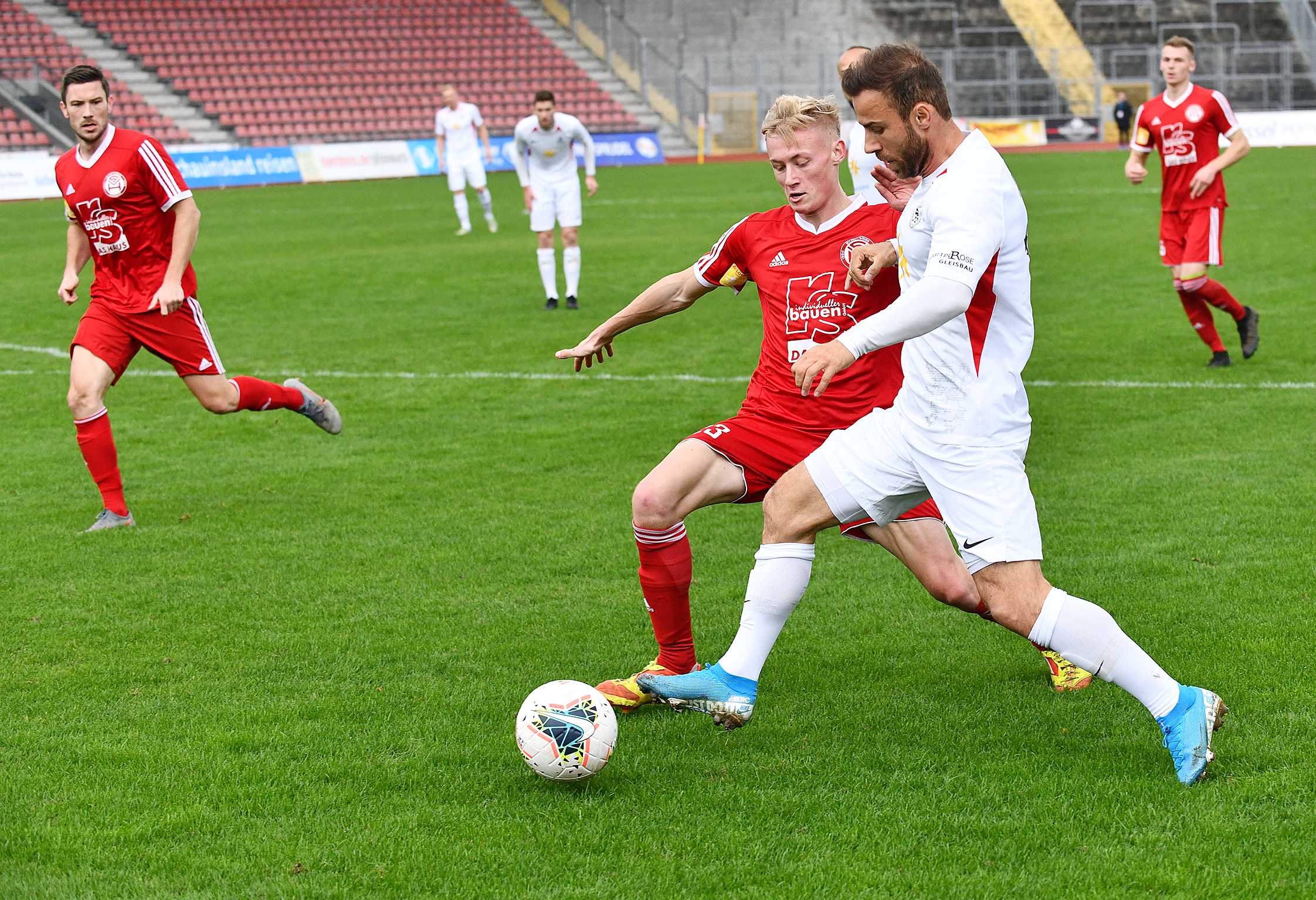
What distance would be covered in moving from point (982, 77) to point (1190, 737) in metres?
41.9

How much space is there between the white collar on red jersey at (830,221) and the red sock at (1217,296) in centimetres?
601

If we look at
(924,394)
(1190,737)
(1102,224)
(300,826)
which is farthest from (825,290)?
(1102,224)

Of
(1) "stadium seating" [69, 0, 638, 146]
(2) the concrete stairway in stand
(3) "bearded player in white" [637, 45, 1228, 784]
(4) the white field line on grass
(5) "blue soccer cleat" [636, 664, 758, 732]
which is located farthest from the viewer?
(1) "stadium seating" [69, 0, 638, 146]

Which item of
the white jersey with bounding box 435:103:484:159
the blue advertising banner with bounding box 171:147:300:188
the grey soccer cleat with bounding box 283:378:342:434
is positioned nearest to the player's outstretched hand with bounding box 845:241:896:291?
the grey soccer cleat with bounding box 283:378:342:434

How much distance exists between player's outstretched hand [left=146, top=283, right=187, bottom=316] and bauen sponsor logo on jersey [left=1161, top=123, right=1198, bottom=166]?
7.00m

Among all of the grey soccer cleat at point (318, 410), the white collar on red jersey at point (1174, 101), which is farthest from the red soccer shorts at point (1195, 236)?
the grey soccer cleat at point (318, 410)

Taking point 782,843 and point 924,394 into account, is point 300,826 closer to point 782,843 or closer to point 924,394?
point 782,843

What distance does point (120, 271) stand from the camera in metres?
7.00

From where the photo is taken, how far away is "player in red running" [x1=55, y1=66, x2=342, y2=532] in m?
6.80

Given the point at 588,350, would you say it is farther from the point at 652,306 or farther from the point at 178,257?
the point at 178,257

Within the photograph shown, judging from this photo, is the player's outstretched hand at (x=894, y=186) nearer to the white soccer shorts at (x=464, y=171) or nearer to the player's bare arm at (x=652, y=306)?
the player's bare arm at (x=652, y=306)

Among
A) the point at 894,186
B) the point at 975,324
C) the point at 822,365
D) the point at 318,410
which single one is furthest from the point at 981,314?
the point at 318,410

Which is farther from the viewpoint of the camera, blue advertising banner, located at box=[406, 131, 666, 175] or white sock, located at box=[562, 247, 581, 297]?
blue advertising banner, located at box=[406, 131, 666, 175]

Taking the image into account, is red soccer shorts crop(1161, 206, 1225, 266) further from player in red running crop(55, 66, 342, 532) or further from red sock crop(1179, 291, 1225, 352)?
player in red running crop(55, 66, 342, 532)
